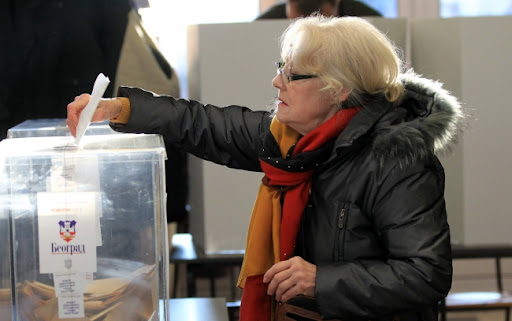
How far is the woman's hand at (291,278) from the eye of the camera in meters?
1.36

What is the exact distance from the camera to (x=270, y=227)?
1540 mm

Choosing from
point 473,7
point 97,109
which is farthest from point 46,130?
point 473,7

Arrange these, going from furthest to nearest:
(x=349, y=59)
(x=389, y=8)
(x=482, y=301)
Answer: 1. (x=389, y=8)
2. (x=482, y=301)
3. (x=349, y=59)

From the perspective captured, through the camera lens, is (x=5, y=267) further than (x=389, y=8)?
No

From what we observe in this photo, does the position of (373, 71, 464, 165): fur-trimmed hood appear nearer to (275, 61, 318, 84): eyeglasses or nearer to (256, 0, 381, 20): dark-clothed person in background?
(275, 61, 318, 84): eyeglasses

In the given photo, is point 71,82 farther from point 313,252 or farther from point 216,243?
Result: point 313,252

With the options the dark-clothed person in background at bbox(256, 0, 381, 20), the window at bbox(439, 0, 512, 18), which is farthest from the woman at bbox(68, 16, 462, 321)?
the window at bbox(439, 0, 512, 18)

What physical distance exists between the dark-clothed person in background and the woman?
1.31m

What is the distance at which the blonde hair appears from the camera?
146cm

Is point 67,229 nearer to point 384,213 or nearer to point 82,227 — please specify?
point 82,227


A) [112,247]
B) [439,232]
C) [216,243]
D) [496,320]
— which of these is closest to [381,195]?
[439,232]

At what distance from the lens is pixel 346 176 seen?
1438 mm

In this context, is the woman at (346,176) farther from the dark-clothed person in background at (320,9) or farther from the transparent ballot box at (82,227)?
the dark-clothed person in background at (320,9)

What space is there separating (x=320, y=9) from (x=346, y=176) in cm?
153
